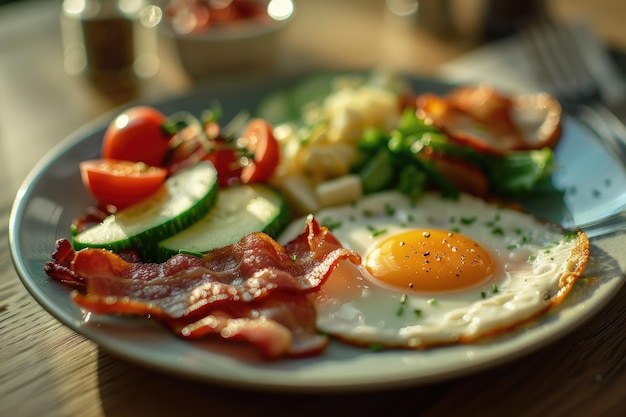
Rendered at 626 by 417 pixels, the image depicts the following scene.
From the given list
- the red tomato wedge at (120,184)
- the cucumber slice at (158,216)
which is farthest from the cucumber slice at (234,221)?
the red tomato wedge at (120,184)

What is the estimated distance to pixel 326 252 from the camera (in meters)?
2.21

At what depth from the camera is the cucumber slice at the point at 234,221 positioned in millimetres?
2348

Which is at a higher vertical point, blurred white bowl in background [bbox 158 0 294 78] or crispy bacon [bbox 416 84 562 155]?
blurred white bowl in background [bbox 158 0 294 78]

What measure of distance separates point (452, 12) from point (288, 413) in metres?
3.74

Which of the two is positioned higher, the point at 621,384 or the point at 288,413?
the point at 288,413

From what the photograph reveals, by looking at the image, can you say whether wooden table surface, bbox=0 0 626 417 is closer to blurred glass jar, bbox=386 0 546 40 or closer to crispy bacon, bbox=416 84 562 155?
crispy bacon, bbox=416 84 562 155

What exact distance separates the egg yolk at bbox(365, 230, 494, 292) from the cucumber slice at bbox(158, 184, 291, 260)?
41cm

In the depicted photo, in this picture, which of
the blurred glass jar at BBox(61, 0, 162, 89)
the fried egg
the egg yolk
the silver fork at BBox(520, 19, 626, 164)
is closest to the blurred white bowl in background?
the blurred glass jar at BBox(61, 0, 162, 89)

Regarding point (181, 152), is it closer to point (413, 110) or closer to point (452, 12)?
point (413, 110)

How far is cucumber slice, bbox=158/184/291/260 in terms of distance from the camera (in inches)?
92.4

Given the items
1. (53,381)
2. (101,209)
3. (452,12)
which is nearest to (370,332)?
(53,381)

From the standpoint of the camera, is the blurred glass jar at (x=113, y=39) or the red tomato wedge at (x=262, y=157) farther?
the blurred glass jar at (x=113, y=39)

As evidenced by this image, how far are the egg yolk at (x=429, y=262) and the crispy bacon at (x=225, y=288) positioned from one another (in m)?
0.14

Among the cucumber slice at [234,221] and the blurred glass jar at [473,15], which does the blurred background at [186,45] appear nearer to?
the blurred glass jar at [473,15]
